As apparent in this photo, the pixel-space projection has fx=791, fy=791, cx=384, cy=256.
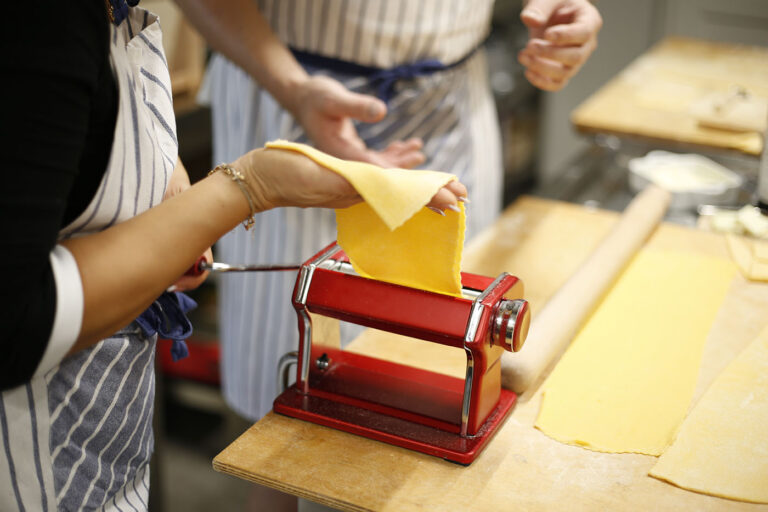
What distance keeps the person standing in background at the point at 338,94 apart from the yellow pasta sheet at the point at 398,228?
0.41 meters

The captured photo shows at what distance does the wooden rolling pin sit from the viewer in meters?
1.00

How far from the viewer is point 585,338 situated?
114 centimetres

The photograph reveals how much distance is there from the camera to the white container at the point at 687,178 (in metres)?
1.63

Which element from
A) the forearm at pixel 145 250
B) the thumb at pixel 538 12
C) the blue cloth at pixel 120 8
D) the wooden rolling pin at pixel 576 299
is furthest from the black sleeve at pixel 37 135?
the thumb at pixel 538 12

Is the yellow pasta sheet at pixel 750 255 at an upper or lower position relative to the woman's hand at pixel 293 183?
lower

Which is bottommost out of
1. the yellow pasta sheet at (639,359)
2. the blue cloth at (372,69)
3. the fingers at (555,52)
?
the yellow pasta sheet at (639,359)

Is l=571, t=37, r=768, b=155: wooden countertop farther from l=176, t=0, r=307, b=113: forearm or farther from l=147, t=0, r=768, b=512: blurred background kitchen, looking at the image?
l=176, t=0, r=307, b=113: forearm

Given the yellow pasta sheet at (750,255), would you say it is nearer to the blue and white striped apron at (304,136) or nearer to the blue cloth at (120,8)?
the blue and white striped apron at (304,136)

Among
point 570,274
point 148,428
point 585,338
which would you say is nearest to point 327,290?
point 148,428

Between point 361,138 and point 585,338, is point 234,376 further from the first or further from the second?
point 585,338

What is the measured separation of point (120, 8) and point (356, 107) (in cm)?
48

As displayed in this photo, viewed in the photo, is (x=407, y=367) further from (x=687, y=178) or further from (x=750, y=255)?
(x=687, y=178)

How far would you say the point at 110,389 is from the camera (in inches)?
33.9

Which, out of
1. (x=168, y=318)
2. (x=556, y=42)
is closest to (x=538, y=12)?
(x=556, y=42)
